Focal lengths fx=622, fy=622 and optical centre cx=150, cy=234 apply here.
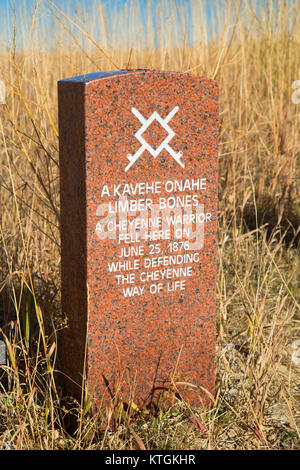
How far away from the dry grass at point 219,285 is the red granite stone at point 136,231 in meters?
0.14

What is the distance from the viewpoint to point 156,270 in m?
2.41

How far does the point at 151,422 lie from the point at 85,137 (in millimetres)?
1136

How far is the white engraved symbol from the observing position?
2281 millimetres

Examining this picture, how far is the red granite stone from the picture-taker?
7.32 ft

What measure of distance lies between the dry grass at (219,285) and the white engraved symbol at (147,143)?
47 cm

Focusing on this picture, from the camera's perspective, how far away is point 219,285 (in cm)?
335

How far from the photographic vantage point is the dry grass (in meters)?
2.32

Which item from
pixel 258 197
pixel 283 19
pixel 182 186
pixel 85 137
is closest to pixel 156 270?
pixel 182 186

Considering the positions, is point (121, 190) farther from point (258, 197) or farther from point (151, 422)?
point (258, 197)

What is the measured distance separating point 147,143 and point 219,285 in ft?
4.15

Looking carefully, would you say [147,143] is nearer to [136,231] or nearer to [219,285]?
[136,231]

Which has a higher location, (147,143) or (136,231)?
(147,143)

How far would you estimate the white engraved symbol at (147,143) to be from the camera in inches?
89.8

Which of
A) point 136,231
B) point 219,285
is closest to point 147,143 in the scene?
point 136,231
